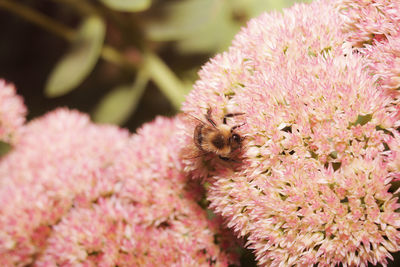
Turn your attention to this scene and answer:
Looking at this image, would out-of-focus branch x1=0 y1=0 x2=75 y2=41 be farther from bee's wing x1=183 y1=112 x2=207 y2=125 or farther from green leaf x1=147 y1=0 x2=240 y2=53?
bee's wing x1=183 y1=112 x2=207 y2=125

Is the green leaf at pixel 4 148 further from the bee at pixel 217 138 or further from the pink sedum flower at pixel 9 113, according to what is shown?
the bee at pixel 217 138

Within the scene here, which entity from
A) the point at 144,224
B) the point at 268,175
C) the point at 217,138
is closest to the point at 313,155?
the point at 268,175

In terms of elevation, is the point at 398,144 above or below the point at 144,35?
below

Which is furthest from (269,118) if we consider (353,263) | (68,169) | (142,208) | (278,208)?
A: (68,169)

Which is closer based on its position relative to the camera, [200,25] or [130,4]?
[130,4]

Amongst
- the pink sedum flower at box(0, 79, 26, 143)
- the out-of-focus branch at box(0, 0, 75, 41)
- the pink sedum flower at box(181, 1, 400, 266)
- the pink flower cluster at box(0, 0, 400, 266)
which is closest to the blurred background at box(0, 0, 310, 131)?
the out-of-focus branch at box(0, 0, 75, 41)

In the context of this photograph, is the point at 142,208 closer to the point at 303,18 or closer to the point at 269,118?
the point at 269,118

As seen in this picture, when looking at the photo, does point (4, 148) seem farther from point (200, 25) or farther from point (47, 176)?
point (200, 25)
